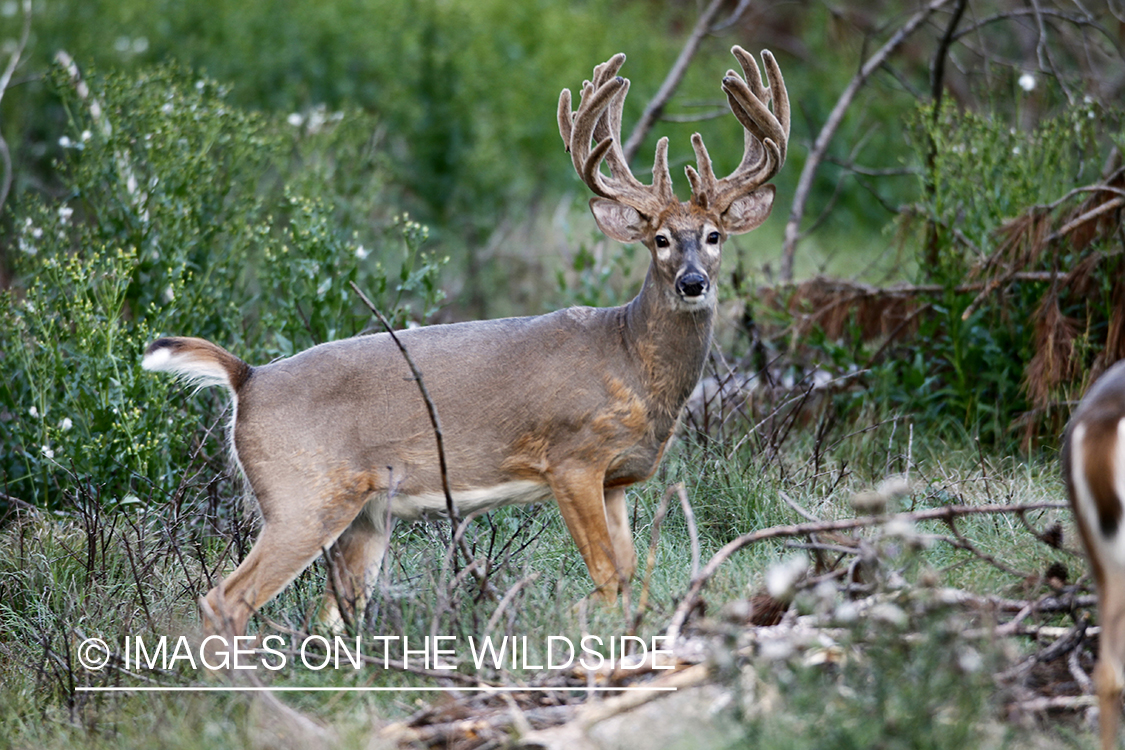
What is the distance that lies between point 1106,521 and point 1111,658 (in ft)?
1.14

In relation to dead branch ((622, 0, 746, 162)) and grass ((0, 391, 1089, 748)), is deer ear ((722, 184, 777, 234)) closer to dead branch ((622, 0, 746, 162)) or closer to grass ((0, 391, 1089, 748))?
grass ((0, 391, 1089, 748))

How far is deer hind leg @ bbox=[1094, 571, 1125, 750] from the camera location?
291 centimetres

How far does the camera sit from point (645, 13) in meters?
16.5

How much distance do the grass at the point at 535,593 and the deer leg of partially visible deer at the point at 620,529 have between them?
0.30 feet

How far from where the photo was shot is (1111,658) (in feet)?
9.66

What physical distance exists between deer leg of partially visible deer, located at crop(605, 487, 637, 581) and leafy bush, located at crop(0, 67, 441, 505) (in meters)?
1.70

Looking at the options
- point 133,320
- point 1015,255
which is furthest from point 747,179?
point 133,320

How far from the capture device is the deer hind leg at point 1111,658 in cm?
291

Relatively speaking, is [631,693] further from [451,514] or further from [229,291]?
[229,291]

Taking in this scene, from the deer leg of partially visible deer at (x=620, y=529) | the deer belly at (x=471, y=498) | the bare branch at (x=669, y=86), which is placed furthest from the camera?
the bare branch at (x=669, y=86)

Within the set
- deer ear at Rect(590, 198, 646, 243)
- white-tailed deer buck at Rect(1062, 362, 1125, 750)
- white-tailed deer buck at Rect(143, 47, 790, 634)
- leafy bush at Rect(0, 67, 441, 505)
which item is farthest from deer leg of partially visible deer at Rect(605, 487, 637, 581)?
white-tailed deer buck at Rect(1062, 362, 1125, 750)

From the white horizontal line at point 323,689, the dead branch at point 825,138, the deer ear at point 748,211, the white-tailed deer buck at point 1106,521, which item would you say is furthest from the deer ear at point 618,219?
the dead branch at point 825,138

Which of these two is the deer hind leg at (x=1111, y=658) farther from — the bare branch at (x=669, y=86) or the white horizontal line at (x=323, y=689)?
the bare branch at (x=669, y=86)

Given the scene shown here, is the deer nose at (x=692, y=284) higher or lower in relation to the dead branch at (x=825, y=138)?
lower
